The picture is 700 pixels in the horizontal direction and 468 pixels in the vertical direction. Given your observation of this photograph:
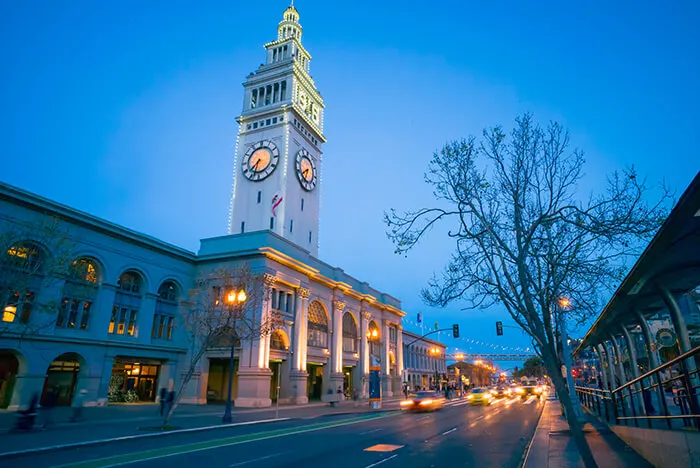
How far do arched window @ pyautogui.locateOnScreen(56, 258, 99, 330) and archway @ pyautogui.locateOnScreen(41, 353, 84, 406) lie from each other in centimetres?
240

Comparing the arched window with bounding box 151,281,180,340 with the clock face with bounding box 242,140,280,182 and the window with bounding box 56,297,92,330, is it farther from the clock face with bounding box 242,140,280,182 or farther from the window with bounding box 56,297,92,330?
the clock face with bounding box 242,140,280,182

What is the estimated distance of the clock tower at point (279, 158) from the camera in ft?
184

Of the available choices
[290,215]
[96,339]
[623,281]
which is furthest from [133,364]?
[623,281]

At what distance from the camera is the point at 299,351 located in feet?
140

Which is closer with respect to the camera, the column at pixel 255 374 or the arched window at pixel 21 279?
the arched window at pixel 21 279

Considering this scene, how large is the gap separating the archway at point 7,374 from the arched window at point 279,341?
60.5ft

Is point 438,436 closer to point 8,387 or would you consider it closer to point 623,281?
point 623,281

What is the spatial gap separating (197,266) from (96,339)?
38.0ft

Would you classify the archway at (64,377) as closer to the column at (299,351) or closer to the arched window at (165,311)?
the arched window at (165,311)

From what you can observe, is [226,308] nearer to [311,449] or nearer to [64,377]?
[64,377]

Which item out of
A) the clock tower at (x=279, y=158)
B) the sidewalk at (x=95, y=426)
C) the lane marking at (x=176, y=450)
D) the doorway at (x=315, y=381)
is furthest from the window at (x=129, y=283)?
the doorway at (x=315, y=381)

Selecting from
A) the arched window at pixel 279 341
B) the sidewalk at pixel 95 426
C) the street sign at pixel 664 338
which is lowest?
the sidewalk at pixel 95 426

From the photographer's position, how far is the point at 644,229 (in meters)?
8.70

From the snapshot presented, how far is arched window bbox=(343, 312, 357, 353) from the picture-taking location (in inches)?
2132
